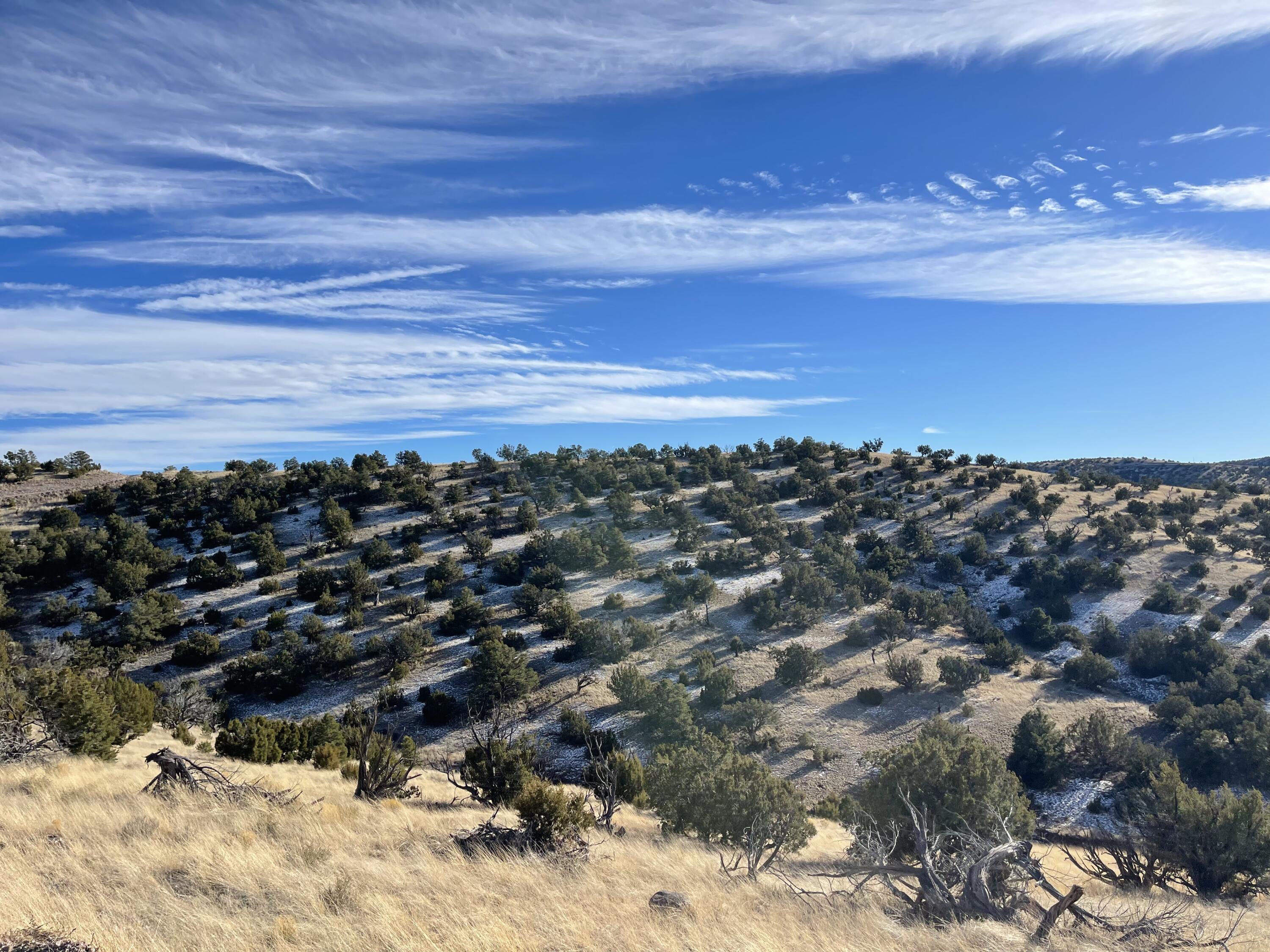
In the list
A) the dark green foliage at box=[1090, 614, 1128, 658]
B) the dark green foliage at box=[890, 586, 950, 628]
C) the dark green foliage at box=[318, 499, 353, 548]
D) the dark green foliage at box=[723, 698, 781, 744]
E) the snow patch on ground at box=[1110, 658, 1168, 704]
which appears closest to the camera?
the dark green foliage at box=[723, 698, 781, 744]

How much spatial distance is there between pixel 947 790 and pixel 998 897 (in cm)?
717

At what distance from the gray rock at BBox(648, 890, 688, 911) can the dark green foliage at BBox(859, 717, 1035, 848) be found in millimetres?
7762

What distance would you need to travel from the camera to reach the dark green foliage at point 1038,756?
3091cm

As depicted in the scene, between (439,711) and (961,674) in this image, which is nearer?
(439,711)

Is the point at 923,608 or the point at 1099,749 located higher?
the point at 923,608

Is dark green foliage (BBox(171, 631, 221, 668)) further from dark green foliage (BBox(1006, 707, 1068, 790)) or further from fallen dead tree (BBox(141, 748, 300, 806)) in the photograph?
dark green foliage (BBox(1006, 707, 1068, 790))

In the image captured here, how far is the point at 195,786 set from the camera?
13695 mm

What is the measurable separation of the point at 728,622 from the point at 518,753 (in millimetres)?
28761

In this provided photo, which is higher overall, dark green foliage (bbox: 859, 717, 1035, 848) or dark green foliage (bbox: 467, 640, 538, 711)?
dark green foliage (bbox: 859, 717, 1035, 848)

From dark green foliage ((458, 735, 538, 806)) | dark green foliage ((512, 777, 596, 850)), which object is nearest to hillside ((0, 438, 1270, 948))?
dark green foliage ((512, 777, 596, 850))

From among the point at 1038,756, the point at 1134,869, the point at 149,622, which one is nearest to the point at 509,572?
the point at 149,622

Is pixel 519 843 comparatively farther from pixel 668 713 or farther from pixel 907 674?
pixel 907 674

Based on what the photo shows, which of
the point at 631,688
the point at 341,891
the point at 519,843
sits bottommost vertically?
the point at 631,688

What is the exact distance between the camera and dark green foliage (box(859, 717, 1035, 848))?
52.7 ft
